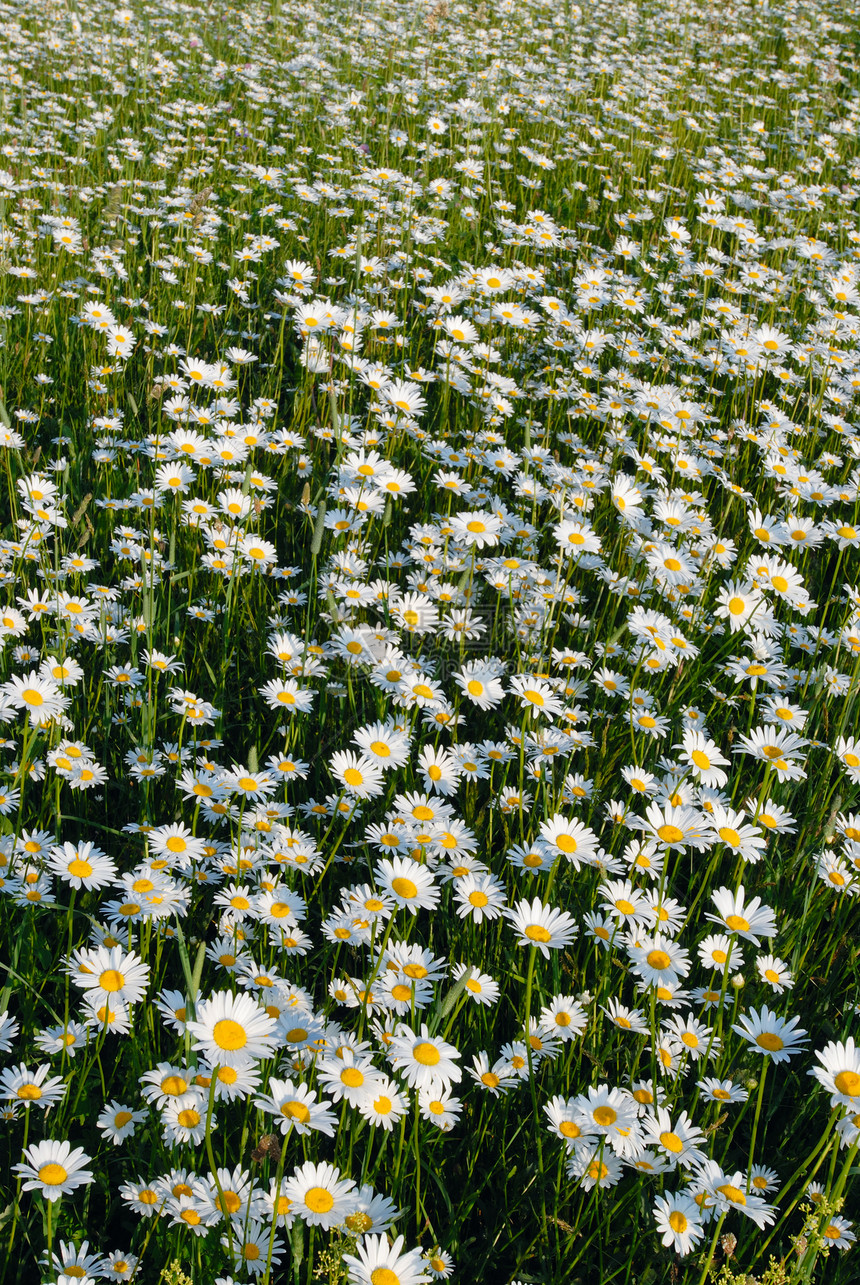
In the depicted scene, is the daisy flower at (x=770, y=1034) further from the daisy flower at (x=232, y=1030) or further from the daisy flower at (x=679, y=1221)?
the daisy flower at (x=232, y=1030)

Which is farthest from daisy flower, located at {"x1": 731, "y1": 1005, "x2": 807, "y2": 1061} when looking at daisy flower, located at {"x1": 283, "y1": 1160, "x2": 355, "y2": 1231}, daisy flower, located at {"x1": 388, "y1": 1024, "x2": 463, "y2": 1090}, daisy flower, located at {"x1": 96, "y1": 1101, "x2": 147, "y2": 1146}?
daisy flower, located at {"x1": 96, "y1": 1101, "x2": 147, "y2": 1146}

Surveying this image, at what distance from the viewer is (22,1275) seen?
4.44 ft

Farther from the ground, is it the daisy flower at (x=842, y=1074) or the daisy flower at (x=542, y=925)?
the daisy flower at (x=842, y=1074)

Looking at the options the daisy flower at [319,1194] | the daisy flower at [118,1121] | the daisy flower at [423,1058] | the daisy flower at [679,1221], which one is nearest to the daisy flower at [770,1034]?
the daisy flower at [679,1221]

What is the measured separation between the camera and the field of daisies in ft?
4.73

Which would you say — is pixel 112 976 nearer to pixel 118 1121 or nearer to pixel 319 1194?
pixel 118 1121

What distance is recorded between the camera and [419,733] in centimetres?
238

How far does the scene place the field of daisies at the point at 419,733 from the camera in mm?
1440

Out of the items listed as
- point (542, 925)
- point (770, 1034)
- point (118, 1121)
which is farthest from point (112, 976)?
point (770, 1034)

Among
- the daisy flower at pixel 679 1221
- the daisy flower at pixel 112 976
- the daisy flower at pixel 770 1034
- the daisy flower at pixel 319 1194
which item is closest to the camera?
the daisy flower at pixel 319 1194

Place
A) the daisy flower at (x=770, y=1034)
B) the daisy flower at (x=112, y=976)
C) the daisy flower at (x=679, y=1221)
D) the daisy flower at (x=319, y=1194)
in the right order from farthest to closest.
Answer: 1. the daisy flower at (x=770, y=1034)
2. the daisy flower at (x=112, y=976)
3. the daisy flower at (x=679, y=1221)
4. the daisy flower at (x=319, y=1194)

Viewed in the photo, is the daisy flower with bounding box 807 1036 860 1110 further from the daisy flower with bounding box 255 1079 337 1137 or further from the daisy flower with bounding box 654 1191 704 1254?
the daisy flower with bounding box 255 1079 337 1137

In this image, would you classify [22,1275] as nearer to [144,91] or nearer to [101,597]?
[101,597]

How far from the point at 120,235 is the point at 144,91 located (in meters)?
2.68
